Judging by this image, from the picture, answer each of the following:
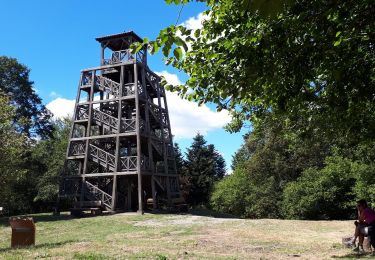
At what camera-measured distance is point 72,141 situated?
3222cm

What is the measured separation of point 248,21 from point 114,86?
25783mm

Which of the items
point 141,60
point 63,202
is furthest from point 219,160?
point 141,60

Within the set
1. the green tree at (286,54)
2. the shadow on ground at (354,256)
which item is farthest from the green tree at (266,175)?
the green tree at (286,54)

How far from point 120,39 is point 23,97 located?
20.1 m

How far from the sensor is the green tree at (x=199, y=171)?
169 feet

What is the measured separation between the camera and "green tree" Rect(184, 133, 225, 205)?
51.5m

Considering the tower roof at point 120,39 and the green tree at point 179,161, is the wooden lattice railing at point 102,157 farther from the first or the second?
the green tree at point 179,161

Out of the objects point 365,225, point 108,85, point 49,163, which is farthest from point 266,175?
point 365,225

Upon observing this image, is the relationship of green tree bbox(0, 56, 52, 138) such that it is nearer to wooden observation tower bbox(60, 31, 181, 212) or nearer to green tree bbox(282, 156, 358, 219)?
wooden observation tower bbox(60, 31, 181, 212)

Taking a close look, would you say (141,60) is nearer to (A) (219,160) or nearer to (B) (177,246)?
(B) (177,246)

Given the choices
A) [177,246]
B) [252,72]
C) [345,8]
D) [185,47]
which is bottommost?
[177,246]

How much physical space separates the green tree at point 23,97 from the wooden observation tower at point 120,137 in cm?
1504

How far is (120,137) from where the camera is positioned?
100.0 ft

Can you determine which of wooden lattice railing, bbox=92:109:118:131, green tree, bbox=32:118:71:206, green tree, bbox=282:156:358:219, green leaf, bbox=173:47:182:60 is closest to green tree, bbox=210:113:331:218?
green tree, bbox=282:156:358:219
